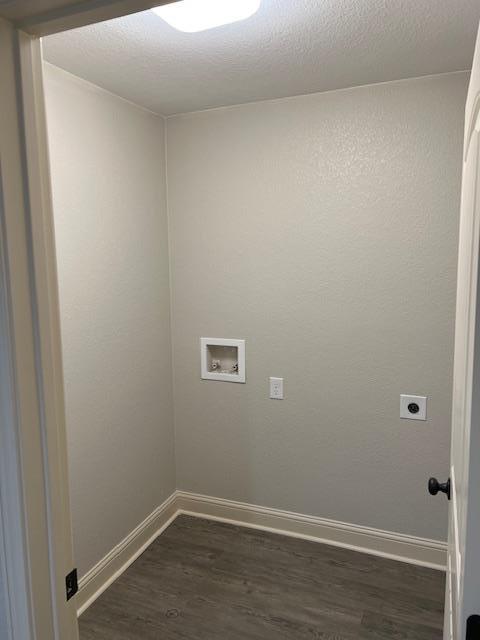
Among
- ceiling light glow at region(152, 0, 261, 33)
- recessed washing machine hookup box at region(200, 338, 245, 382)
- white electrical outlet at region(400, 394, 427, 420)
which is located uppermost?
ceiling light glow at region(152, 0, 261, 33)

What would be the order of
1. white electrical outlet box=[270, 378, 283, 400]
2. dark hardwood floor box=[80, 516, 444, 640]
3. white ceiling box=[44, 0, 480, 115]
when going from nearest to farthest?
white ceiling box=[44, 0, 480, 115]
dark hardwood floor box=[80, 516, 444, 640]
white electrical outlet box=[270, 378, 283, 400]

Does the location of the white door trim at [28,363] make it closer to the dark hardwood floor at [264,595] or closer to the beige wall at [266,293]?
the beige wall at [266,293]

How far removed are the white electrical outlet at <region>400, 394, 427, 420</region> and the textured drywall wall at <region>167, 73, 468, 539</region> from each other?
0.03 metres

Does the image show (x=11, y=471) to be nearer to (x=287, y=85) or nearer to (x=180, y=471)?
(x=287, y=85)

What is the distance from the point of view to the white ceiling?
5.29 ft

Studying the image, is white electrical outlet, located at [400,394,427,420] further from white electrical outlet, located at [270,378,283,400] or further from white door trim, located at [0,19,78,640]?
white door trim, located at [0,19,78,640]

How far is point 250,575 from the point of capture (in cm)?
243

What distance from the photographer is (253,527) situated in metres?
2.86

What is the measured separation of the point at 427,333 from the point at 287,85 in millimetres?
1391

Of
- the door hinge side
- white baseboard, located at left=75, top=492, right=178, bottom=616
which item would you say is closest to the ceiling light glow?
the door hinge side

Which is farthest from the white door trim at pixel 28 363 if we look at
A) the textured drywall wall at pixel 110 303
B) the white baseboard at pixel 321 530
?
the white baseboard at pixel 321 530

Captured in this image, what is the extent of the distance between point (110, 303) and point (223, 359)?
2.63 feet

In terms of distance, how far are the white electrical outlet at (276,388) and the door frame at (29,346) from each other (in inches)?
71.2

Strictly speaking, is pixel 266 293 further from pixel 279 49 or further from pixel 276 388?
pixel 279 49
